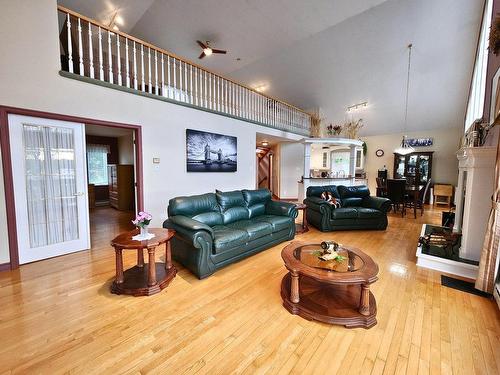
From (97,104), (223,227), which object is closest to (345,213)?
(223,227)

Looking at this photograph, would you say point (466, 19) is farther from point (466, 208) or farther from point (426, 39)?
point (466, 208)

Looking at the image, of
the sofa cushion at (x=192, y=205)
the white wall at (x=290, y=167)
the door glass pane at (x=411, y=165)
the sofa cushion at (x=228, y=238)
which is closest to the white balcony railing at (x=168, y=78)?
the white wall at (x=290, y=167)

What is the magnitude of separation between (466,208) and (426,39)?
4612 mm

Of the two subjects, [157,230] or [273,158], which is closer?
[157,230]

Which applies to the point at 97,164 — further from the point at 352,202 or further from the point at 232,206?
the point at 352,202

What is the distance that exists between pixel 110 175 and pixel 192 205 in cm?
569

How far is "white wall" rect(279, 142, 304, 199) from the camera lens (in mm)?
8531

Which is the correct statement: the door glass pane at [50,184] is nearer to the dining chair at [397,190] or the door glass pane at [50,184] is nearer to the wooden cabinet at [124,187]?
the wooden cabinet at [124,187]

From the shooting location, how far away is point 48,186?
3.08 meters

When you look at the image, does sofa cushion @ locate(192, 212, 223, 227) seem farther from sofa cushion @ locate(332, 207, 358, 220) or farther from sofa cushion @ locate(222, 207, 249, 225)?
sofa cushion @ locate(332, 207, 358, 220)

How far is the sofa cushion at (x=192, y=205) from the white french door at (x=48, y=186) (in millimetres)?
1625

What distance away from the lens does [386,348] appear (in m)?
1.60

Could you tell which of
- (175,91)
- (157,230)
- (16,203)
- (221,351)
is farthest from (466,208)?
(16,203)

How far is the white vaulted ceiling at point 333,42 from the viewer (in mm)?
4555
